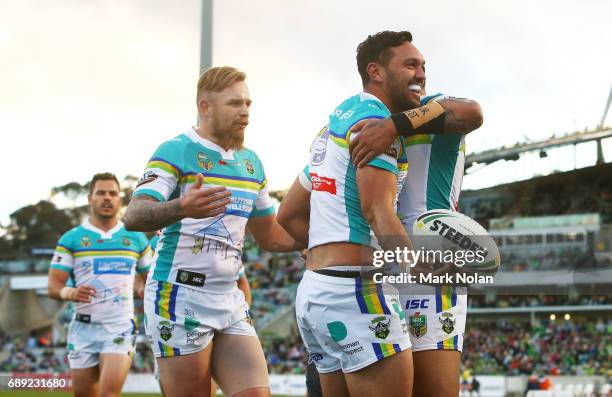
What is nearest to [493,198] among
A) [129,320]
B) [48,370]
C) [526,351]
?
[526,351]

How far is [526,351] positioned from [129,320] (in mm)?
27629

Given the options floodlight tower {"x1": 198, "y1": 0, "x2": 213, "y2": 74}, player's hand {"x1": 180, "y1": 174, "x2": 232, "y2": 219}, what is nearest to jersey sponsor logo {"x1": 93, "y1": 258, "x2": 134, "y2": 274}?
floodlight tower {"x1": 198, "y1": 0, "x2": 213, "y2": 74}

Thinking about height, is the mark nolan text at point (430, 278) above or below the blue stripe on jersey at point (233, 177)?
below

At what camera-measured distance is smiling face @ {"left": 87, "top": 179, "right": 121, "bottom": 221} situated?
30.0 ft

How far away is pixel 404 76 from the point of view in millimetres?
3928

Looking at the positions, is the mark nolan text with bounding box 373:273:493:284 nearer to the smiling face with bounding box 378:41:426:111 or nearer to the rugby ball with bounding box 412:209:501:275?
the rugby ball with bounding box 412:209:501:275

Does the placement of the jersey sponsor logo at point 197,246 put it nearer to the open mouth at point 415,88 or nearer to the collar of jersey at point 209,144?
the collar of jersey at point 209,144

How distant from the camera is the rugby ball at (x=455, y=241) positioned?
3.75 metres

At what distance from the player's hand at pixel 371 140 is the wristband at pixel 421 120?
0.18 feet

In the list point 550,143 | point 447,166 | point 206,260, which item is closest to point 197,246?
point 206,260

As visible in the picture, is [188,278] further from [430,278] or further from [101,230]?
[101,230]

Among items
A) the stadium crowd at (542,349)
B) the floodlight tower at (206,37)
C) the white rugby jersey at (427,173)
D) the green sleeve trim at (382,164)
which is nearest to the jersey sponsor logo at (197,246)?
the white rugby jersey at (427,173)

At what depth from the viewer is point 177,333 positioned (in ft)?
16.7

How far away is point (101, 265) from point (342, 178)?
601 cm
